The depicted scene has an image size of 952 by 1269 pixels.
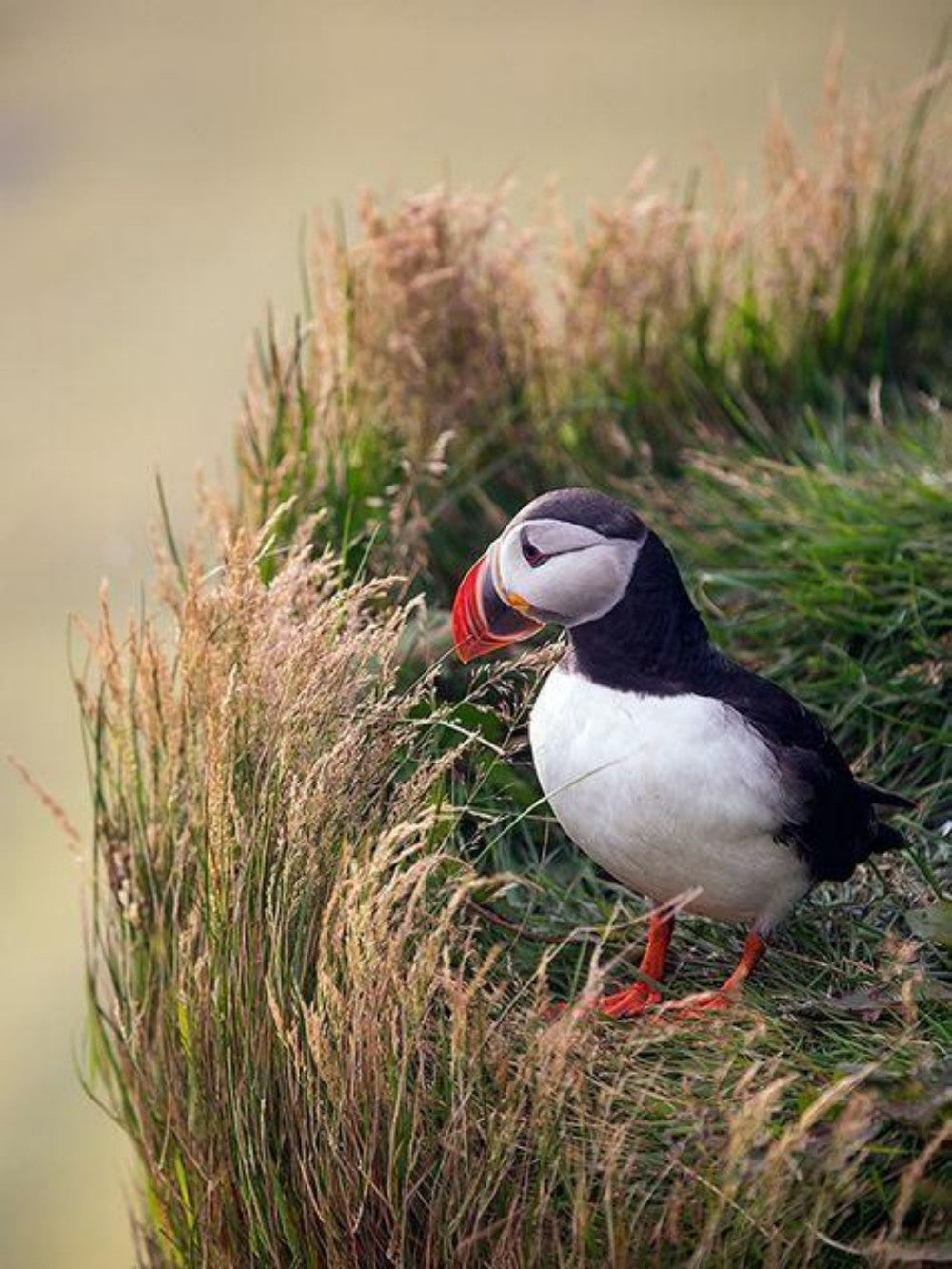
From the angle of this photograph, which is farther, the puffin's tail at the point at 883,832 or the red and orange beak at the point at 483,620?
the puffin's tail at the point at 883,832

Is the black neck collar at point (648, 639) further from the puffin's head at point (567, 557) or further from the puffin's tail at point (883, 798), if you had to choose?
the puffin's tail at point (883, 798)

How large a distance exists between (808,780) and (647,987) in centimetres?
28

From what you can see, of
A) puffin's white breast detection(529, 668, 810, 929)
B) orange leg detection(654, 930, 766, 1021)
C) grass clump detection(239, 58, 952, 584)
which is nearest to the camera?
puffin's white breast detection(529, 668, 810, 929)

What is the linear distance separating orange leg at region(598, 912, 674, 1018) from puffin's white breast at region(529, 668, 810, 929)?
0.37ft

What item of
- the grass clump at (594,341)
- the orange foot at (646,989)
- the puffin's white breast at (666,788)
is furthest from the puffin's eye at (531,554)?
the grass clump at (594,341)

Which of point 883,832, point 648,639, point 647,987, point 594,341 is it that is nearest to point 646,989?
point 647,987

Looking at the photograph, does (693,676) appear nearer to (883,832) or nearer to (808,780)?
(808,780)

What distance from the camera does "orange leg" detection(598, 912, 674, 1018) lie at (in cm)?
159

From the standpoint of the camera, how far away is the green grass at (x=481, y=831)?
1331mm

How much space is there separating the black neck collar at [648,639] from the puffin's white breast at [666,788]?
14 mm

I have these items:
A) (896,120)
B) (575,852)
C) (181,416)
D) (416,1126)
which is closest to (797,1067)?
(416,1126)

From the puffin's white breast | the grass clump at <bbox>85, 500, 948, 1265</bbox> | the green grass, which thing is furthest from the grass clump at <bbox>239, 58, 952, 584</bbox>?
the puffin's white breast

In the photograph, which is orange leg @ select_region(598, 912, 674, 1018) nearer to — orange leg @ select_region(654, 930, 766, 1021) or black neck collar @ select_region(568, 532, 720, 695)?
orange leg @ select_region(654, 930, 766, 1021)

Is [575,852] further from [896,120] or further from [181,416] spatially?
[181,416]
